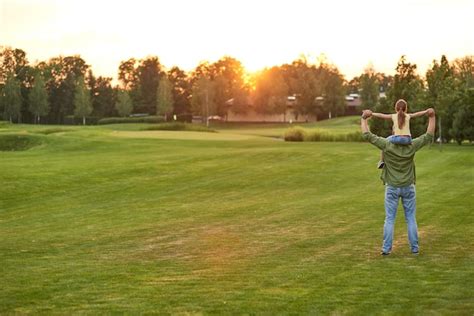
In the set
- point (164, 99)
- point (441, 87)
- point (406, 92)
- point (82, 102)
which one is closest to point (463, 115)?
point (441, 87)

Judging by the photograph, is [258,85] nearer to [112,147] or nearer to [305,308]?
[112,147]

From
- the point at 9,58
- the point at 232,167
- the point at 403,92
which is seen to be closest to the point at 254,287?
the point at 232,167

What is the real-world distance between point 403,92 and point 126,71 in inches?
4569

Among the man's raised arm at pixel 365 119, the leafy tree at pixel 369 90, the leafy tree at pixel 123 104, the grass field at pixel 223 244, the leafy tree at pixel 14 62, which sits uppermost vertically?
the leafy tree at pixel 14 62

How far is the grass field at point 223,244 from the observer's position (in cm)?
780

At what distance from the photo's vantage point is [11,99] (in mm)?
116312

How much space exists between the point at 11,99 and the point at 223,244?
369 feet

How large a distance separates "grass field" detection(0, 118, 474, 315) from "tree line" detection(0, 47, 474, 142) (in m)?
73.9

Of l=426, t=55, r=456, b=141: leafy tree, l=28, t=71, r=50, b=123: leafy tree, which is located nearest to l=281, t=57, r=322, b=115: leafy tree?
l=28, t=71, r=50, b=123: leafy tree

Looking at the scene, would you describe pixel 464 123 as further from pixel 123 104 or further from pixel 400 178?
pixel 123 104

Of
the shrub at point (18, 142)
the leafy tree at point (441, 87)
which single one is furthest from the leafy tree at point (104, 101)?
the leafy tree at point (441, 87)

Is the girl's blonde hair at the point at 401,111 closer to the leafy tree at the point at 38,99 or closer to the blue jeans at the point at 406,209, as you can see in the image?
the blue jeans at the point at 406,209

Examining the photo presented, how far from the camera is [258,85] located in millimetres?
117938

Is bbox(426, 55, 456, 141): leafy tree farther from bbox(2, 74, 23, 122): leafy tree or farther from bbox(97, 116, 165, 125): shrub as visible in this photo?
bbox(2, 74, 23, 122): leafy tree
